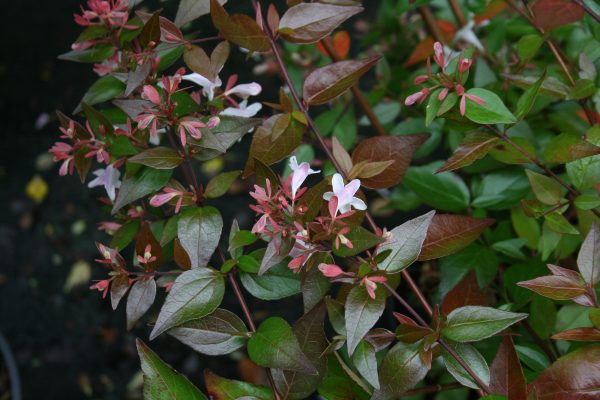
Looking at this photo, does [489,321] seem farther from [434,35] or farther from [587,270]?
[434,35]

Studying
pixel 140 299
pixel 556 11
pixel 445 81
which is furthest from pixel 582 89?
pixel 140 299

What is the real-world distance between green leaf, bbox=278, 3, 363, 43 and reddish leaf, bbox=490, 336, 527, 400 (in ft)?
1.16

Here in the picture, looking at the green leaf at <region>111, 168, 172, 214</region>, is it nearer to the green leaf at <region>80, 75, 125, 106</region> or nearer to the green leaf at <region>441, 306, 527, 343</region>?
the green leaf at <region>80, 75, 125, 106</region>

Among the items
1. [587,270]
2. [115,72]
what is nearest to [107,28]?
[115,72]

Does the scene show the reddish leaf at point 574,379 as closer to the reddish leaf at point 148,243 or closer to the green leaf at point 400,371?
the green leaf at point 400,371

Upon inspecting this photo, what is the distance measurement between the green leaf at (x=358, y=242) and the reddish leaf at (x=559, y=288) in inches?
6.5

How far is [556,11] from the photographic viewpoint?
2.45ft

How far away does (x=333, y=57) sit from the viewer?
0.97 metres

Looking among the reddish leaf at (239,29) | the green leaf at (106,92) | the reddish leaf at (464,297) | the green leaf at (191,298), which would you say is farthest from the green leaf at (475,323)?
the green leaf at (106,92)

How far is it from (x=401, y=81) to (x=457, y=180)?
36 centimetres

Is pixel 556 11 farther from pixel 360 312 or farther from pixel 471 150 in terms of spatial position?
pixel 360 312

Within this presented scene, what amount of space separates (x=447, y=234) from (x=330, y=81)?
0.20 meters

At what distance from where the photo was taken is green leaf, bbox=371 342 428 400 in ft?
2.02

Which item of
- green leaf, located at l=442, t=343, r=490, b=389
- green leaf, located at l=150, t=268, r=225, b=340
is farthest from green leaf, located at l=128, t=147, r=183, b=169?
green leaf, located at l=442, t=343, r=490, b=389
